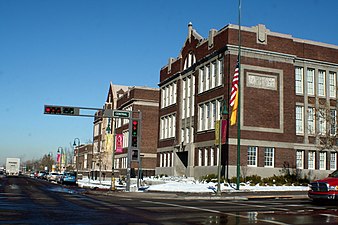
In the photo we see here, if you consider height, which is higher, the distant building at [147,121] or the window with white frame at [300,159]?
the distant building at [147,121]

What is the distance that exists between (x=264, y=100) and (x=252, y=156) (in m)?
5.51

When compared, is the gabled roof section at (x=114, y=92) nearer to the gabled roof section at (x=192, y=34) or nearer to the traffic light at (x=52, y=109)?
the gabled roof section at (x=192, y=34)

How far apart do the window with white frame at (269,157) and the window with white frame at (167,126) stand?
1532 centimetres

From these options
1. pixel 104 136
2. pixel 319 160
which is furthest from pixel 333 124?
pixel 104 136

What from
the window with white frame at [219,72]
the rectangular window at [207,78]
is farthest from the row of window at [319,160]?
the rectangular window at [207,78]

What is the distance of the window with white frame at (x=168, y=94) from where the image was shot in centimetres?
5571

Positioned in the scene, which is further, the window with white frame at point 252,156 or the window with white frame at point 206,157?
the window with white frame at point 206,157

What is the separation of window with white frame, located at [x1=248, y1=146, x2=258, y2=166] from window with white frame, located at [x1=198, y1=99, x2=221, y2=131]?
447cm

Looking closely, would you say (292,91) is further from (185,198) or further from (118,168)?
(118,168)

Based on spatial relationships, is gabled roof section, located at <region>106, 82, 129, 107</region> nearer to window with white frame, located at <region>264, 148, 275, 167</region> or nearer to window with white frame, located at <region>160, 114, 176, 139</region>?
window with white frame, located at <region>160, 114, 176, 139</region>

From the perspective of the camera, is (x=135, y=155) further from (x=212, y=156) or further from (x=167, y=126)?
(x=167, y=126)

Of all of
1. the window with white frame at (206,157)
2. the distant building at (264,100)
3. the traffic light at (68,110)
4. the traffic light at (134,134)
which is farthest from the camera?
the window with white frame at (206,157)

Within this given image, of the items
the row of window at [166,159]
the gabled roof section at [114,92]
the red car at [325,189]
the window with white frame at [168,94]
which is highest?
the gabled roof section at [114,92]

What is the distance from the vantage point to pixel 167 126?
57.0 m
